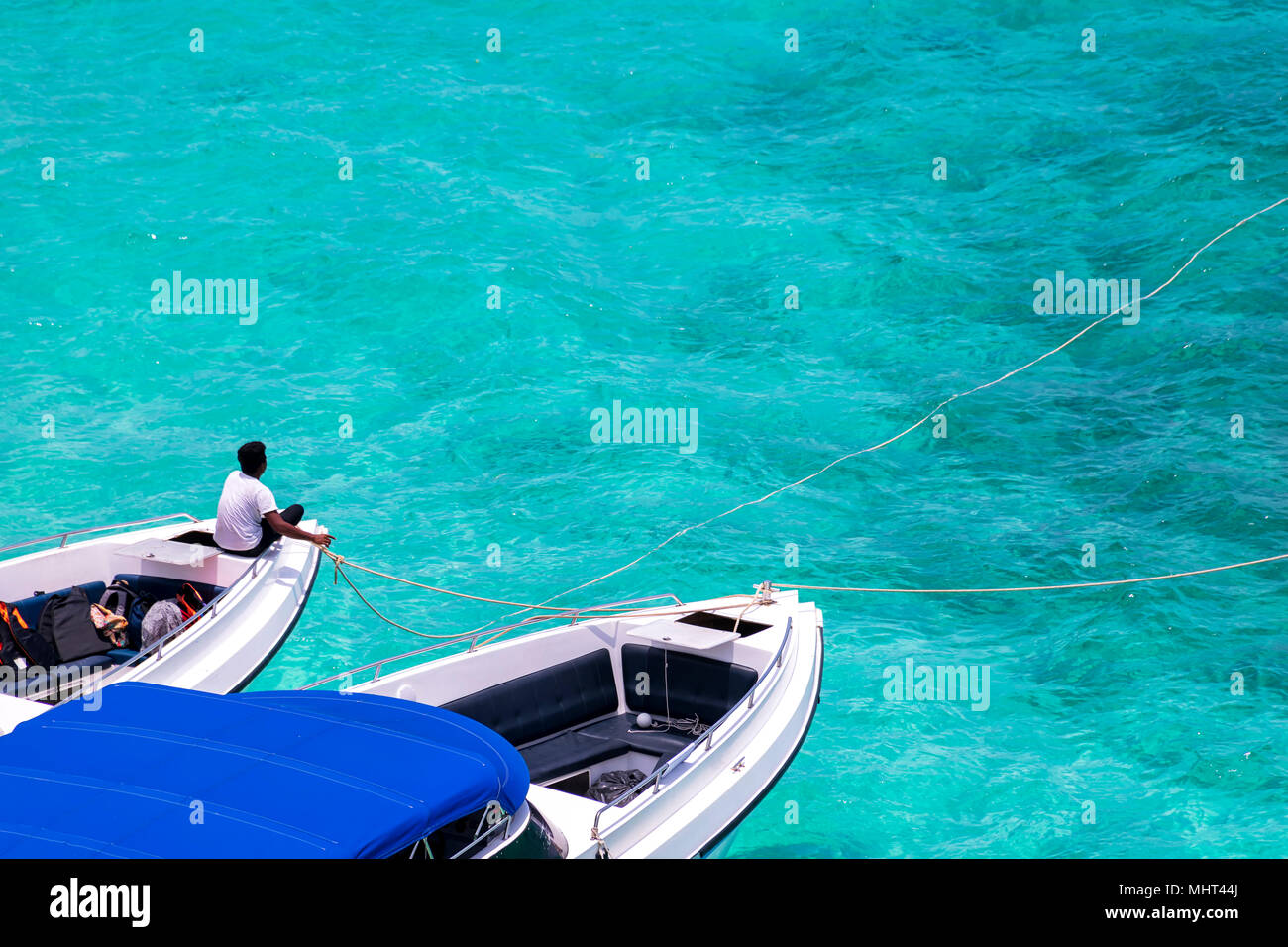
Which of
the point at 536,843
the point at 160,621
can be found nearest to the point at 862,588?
the point at 536,843

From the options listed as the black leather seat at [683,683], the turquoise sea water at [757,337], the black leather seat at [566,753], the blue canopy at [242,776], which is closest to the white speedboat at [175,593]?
the blue canopy at [242,776]

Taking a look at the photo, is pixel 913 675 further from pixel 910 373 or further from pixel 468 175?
pixel 468 175

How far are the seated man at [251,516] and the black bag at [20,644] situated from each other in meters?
1.40

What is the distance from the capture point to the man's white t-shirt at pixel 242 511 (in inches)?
332

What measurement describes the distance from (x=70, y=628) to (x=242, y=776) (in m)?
3.40

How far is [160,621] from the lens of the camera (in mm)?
7934

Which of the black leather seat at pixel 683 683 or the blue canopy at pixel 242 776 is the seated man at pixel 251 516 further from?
the blue canopy at pixel 242 776

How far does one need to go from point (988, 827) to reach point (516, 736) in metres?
3.81

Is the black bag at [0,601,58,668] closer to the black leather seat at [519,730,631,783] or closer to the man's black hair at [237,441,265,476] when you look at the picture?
the man's black hair at [237,441,265,476]

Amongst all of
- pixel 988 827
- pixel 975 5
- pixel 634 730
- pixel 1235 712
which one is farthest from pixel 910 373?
pixel 975 5

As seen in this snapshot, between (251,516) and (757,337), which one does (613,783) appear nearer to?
(251,516)

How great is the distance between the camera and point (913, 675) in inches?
425

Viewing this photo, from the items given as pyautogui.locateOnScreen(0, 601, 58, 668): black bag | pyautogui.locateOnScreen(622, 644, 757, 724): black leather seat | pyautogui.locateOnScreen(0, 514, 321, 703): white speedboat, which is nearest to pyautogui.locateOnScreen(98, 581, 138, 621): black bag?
pyautogui.locateOnScreen(0, 514, 321, 703): white speedboat

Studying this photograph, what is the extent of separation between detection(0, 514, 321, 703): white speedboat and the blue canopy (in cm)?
153
